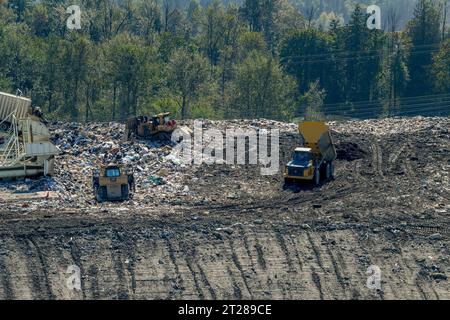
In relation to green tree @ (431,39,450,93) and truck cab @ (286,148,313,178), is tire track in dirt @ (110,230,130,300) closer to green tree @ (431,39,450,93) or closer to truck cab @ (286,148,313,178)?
truck cab @ (286,148,313,178)

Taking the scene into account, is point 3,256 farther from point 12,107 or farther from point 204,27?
point 204,27

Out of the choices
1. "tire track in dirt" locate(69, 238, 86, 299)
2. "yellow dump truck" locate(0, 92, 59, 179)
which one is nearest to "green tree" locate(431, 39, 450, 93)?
"yellow dump truck" locate(0, 92, 59, 179)

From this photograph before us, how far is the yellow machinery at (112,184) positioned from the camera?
88.4ft

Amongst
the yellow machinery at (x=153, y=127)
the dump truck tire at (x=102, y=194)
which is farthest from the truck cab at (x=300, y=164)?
the yellow machinery at (x=153, y=127)

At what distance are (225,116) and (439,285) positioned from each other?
34.2 m

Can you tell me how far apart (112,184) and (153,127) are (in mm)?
6359

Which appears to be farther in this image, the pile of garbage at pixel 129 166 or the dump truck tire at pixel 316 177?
the dump truck tire at pixel 316 177

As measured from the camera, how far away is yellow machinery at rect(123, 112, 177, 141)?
33.0m

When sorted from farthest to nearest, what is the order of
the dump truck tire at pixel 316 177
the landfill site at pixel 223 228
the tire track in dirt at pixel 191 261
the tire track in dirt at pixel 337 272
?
the dump truck tire at pixel 316 177 → the tire track in dirt at pixel 337 272 → the landfill site at pixel 223 228 → the tire track in dirt at pixel 191 261

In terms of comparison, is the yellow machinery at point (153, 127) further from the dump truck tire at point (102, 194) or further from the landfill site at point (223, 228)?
the dump truck tire at point (102, 194)

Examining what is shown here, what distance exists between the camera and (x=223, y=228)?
79.0 feet

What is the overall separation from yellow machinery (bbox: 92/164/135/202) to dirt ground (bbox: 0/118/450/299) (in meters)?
0.72

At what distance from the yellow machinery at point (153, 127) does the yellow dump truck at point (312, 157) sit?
5.65m

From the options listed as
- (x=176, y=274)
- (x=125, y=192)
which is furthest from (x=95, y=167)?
(x=176, y=274)
